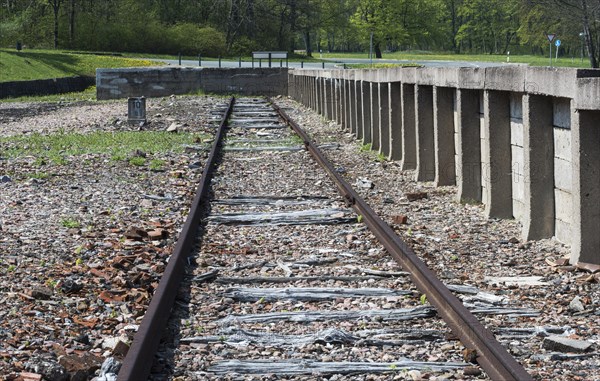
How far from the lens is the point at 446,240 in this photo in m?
9.80

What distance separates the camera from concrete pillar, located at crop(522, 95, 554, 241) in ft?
31.0

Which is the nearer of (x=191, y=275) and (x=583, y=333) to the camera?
(x=583, y=333)

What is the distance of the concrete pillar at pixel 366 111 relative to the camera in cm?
2055

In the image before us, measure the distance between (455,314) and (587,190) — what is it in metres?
2.31

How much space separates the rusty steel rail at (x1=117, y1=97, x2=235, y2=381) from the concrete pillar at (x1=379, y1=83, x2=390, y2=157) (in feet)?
25.6

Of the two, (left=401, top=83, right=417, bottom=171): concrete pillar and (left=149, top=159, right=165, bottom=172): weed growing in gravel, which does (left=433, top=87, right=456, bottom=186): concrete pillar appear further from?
(left=149, top=159, right=165, bottom=172): weed growing in gravel

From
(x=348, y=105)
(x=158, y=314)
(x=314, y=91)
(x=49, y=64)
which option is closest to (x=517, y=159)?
(x=158, y=314)

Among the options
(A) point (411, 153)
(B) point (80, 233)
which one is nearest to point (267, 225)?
(B) point (80, 233)

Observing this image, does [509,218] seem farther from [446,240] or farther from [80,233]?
[80,233]

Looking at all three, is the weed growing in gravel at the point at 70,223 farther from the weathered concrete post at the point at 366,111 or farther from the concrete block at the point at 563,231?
the weathered concrete post at the point at 366,111

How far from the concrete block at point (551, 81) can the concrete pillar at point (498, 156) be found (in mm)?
1375

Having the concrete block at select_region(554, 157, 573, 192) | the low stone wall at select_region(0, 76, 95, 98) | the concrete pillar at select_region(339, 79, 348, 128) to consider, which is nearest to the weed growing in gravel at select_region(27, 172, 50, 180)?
the concrete block at select_region(554, 157, 573, 192)

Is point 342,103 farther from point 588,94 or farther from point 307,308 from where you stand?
point 307,308

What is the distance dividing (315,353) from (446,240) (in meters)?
3.99
